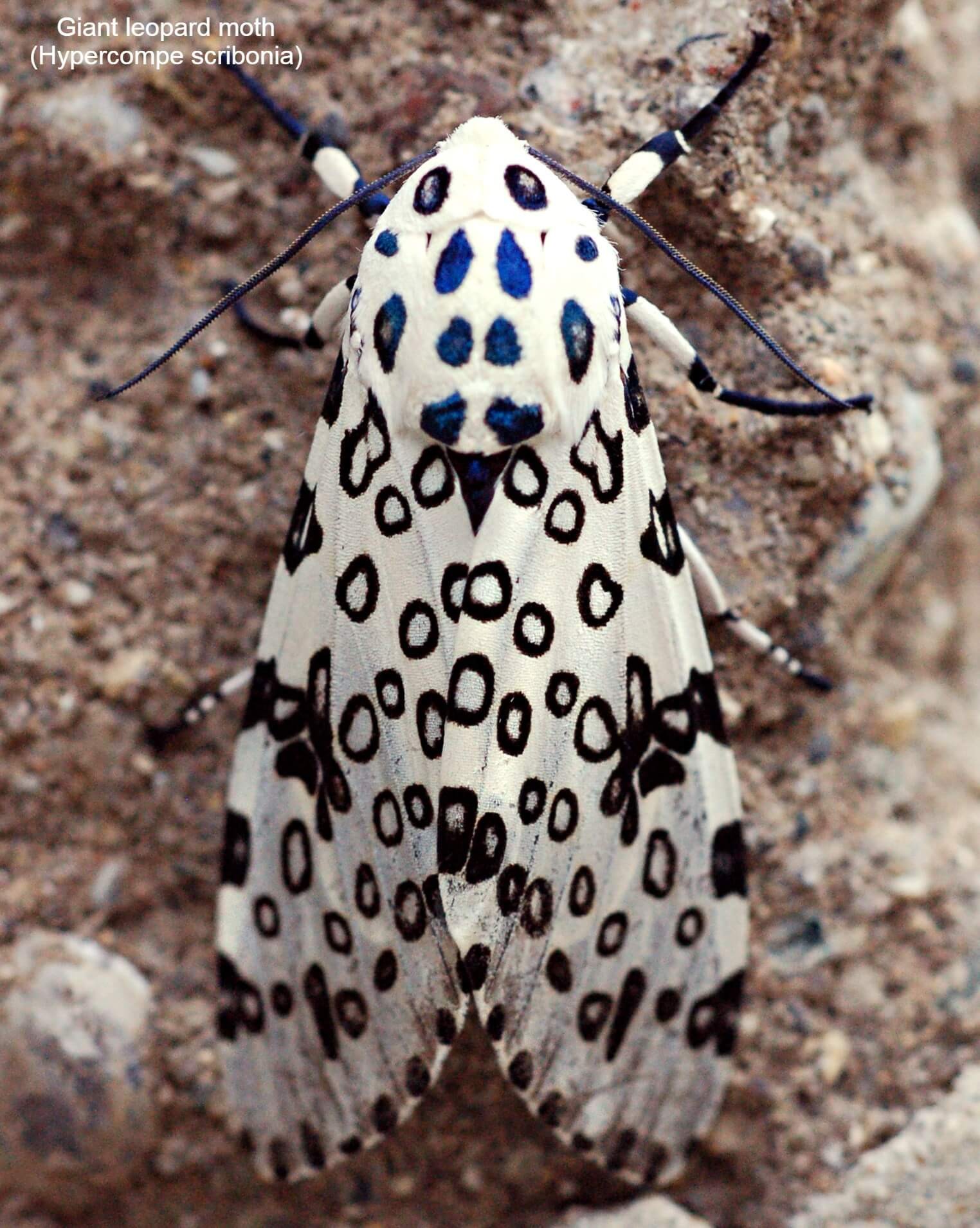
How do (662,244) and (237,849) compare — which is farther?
(237,849)

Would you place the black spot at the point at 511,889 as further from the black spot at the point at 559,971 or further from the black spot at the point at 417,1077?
the black spot at the point at 417,1077

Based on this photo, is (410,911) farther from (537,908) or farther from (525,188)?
(525,188)

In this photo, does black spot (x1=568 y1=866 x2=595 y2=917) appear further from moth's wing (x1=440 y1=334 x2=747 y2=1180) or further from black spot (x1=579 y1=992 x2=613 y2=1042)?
black spot (x1=579 y1=992 x2=613 y2=1042)

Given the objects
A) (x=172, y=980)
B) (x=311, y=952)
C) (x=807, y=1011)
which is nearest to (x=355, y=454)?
(x=311, y=952)

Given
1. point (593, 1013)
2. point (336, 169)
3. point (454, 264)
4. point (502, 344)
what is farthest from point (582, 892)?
point (336, 169)

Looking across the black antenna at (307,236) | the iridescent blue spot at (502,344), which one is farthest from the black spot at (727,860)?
the black antenna at (307,236)

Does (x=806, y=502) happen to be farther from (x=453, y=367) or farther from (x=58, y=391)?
(x=58, y=391)
